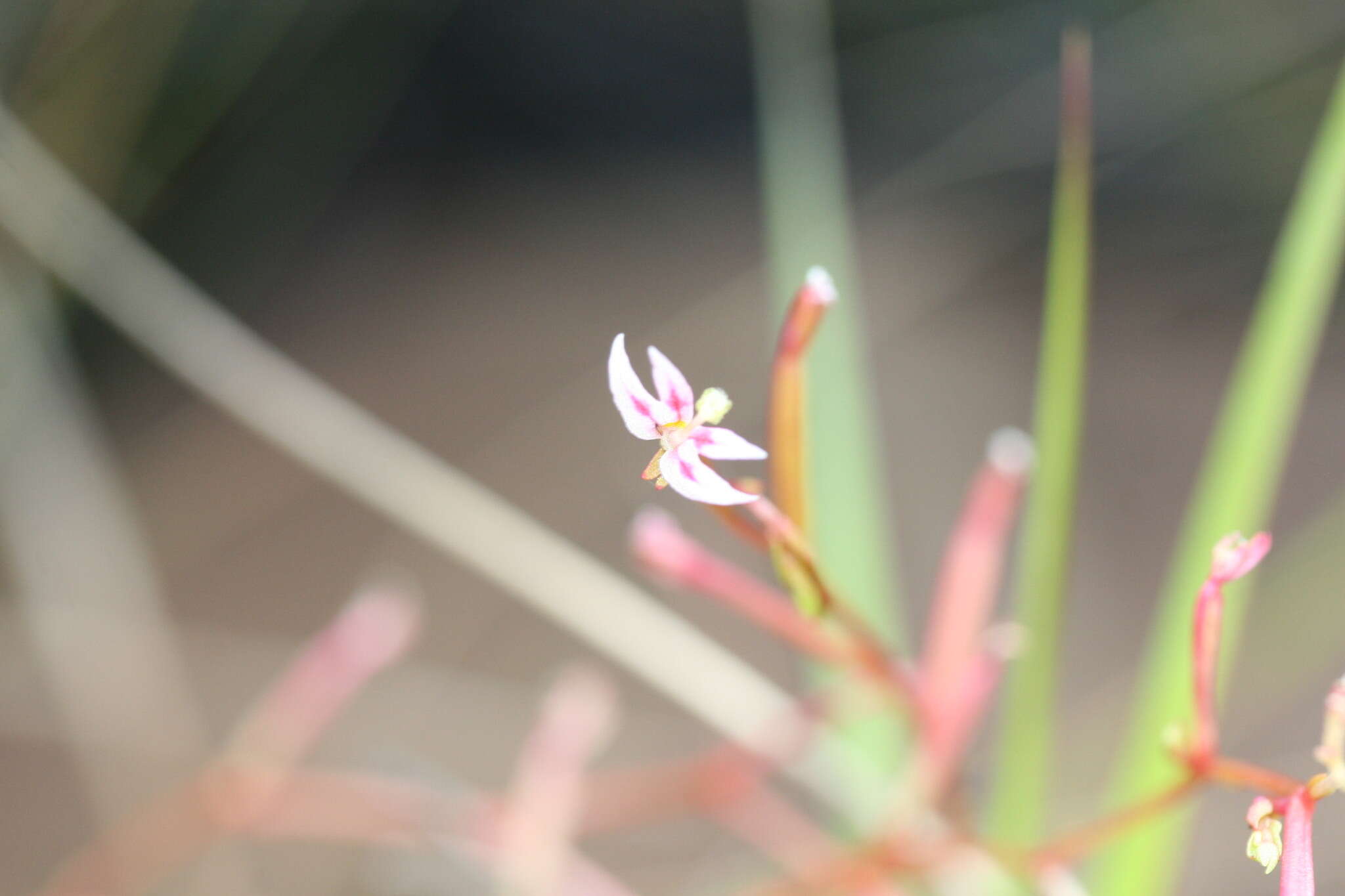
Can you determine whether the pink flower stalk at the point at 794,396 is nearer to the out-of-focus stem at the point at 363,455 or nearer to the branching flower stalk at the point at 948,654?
the branching flower stalk at the point at 948,654

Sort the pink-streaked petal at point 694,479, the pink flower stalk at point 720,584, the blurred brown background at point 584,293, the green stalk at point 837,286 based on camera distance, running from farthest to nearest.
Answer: the blurred brown background at point 584,293
the green stalk at point 837,286
the pink flower stalk at point 720,584
the pink-streaked petal at point 694,479

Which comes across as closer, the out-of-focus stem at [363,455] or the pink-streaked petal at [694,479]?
the pink-streaked petal at [694,479]

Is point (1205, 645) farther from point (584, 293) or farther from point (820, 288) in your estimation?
point (584, 293)

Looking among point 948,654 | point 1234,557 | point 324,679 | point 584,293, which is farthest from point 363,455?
point 1234,557

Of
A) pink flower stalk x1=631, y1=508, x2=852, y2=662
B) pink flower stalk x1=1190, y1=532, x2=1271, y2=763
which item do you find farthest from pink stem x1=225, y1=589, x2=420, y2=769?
pink flower stalk x1=1190, y1=532, x2=1271, y2=763


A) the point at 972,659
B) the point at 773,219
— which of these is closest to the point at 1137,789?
the point at 972,659

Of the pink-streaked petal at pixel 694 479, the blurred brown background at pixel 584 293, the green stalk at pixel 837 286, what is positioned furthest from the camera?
the blurred brown background at pixel 584 293

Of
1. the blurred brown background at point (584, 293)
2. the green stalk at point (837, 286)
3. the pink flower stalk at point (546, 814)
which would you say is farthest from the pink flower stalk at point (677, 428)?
the blurred brown background at point (584, 293)

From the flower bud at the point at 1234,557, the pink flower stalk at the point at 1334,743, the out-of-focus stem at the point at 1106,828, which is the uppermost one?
the flower bud at the point at 1234,557
